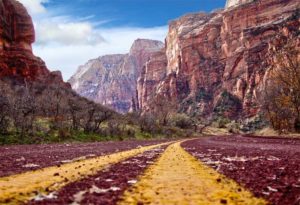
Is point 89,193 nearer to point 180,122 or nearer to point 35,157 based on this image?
point 35,157

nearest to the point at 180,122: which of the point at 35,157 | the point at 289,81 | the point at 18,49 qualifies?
the point at 18,49

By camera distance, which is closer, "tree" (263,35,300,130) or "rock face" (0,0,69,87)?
"tree" (263,35,300,130)

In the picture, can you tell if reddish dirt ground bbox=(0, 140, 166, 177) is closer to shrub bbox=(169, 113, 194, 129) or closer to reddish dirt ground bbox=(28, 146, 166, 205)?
reddish dirt ground bbox=(28, 146, 166, 205)

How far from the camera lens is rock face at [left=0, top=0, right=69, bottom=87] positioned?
13712cm

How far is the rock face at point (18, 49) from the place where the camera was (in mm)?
137125

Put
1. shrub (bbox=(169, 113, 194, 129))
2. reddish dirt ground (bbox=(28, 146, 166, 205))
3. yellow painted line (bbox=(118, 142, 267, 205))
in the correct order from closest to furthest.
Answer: reddish dirt ground (bbox=(28, 146, 166, 205)) → yellow painted line (bbox=(118, 142, 267, 205)) → shrub (bbox=(169, 113, 194, 129))

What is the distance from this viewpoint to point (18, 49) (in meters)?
146

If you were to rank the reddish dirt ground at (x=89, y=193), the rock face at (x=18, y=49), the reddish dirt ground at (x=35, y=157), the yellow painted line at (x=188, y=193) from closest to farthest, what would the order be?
1. the reddish dirt ground at (x=89, y=193)
2. the yellow painted line at (x=188, y=193)
3. the reddish dirt ground at (x=35, y=157)
4. the rock face at (x=18, y=49)

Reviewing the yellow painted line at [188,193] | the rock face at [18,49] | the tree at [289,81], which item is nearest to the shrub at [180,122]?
the rock face at [18,49]

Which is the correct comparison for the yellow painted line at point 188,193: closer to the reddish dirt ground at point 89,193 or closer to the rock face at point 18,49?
the reddish dirt ground at point 89,193

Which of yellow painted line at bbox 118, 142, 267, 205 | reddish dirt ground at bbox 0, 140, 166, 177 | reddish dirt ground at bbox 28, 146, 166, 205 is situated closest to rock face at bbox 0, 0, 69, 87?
reddish dirt ground at bbox 0, 140, 166, 177

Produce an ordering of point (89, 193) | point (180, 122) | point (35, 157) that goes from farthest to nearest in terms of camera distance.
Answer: point (180, 122) < point (35, 157) < point (89, 193)

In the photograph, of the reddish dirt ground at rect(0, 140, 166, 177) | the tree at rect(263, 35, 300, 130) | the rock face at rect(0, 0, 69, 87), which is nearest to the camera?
the reddish dirt ground at rect(0, 140, 166, 177)

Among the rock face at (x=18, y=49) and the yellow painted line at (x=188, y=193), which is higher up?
the rock face at (x=18, y=49)
